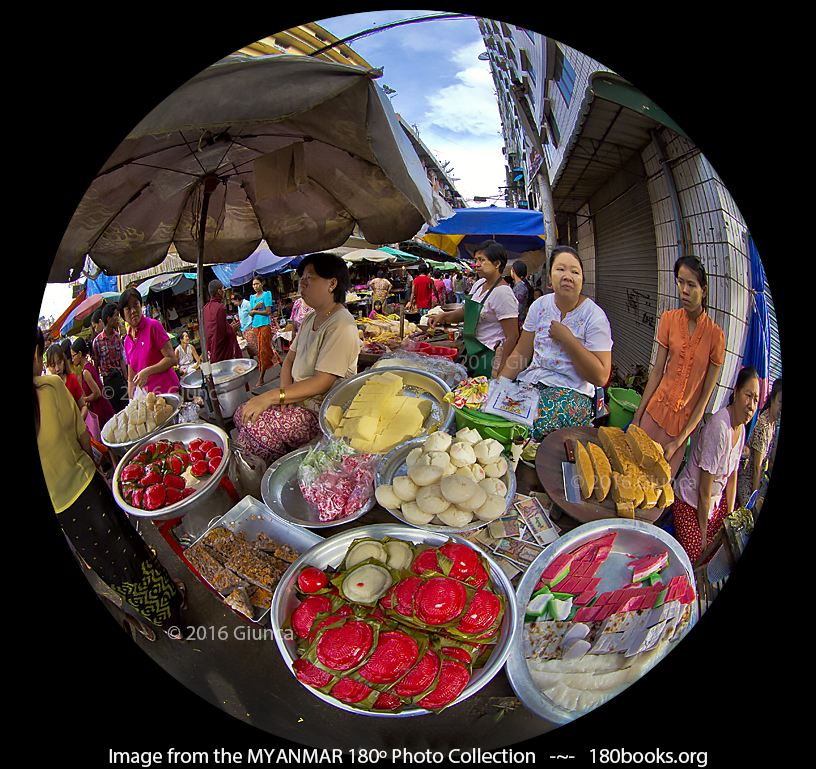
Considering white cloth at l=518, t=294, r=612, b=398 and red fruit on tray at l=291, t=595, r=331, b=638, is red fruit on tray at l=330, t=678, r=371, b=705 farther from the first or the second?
white cloth at l=518, t=294, r=612, b=398

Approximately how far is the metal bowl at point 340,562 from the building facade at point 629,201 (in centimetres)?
94

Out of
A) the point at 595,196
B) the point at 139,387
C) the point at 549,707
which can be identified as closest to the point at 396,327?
the point at 595,196

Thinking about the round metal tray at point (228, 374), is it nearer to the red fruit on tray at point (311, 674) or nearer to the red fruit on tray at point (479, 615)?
the red fruit on tray at point (311, 674)

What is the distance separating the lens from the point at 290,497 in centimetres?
175

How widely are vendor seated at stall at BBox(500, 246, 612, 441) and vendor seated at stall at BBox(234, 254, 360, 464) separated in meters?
0.83

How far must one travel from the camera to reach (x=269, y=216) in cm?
186

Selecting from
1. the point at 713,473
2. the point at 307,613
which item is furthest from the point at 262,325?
the point at 713,473

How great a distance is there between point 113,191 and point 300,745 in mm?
2359

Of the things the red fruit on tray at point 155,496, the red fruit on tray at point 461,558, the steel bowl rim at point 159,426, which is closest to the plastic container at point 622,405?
the red fruit on tray at point 461,558

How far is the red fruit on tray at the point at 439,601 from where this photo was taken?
129 cm

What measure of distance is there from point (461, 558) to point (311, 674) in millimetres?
645

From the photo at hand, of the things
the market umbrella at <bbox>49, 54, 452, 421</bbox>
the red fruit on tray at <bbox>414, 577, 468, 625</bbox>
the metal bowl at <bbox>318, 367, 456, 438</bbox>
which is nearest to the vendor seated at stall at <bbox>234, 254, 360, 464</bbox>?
the metal bowl at <bbox>318, 367, 456, 438</bbox>

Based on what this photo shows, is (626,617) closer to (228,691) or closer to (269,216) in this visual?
(228,691)

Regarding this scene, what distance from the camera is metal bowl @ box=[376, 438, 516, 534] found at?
4.83 ft
